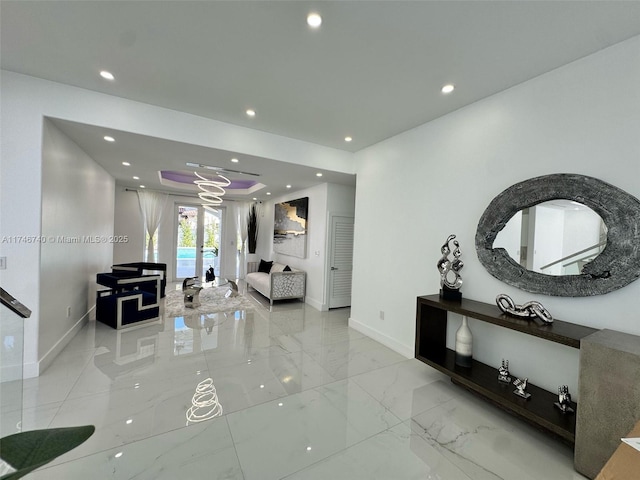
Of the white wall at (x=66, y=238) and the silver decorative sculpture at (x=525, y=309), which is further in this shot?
the white wall at (x=66, y=238)

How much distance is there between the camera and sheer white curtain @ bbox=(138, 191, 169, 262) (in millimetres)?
6867

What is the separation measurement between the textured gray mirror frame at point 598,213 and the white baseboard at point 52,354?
181 inches

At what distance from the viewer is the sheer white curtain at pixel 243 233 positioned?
329 inches

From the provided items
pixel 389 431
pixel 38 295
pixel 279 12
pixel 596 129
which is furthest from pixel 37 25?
pixel 596 129

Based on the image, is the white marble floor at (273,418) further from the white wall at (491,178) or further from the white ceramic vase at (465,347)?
Answer: the white wall at (491,178)

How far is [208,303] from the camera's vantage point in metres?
5.38

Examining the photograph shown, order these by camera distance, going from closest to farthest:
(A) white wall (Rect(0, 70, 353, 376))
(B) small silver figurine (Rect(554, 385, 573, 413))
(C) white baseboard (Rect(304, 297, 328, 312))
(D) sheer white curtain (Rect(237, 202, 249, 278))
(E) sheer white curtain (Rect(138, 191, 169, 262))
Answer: (B) small silver figurine (Rect(554, 385, 573, 413)) → (A) white wall (Rect(0, 70, 353, 376)) → (C) white baseboard (Rect(304, 297, 328, 312)) → (E) sheer white curtain (Rect(138, 191, 169, 262)) → (D) sheer white curtain (Rect(237, 202, 249, 278))

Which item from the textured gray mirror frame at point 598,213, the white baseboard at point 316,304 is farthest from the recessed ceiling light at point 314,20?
the white baseboard at point 316,304

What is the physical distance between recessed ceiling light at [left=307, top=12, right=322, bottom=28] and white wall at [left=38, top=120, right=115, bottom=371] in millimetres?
2861

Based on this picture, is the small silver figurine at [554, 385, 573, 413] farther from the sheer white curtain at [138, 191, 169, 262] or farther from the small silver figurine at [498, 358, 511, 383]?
the sheer white curtain at [138, 191, 169, 262]

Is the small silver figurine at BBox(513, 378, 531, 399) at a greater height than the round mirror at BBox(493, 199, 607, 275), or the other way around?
the round mirror at BBox(493, 199, 607, 275)

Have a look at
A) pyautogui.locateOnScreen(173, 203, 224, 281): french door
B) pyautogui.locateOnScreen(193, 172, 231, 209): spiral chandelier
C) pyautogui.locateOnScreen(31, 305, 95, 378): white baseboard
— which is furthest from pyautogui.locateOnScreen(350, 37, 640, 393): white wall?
pyautogui.locateOnScreen(173, 203, 224, 281): french door

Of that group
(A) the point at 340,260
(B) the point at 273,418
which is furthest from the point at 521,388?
(A) the point at 340,260

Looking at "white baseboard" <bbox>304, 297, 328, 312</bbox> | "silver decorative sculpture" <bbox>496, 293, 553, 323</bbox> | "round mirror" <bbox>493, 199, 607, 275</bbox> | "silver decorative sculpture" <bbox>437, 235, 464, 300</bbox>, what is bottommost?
"white baseboard" <bbox>304, 297, 328, 312</bbox>
